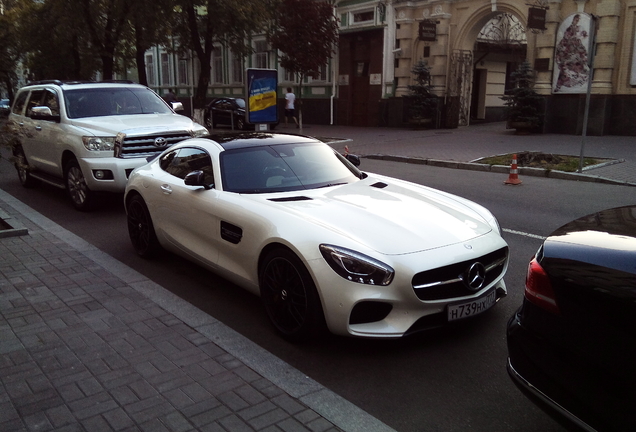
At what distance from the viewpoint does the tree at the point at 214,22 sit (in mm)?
19000

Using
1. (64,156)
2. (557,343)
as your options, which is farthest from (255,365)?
(64,156)

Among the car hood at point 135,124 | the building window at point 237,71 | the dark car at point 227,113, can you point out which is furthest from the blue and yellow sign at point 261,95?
the building window at point 237,71

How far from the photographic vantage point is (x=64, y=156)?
384 inches

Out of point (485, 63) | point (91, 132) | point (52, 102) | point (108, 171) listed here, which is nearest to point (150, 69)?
point (485, 63)

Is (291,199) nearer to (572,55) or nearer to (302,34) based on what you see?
(572,55)

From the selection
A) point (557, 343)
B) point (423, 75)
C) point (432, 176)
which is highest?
point (423, 75)

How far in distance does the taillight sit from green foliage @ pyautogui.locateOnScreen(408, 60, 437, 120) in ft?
72.6

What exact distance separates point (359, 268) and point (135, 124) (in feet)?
22.0

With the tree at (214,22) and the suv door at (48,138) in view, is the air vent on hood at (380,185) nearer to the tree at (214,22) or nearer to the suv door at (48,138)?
the suv door at (48,138)

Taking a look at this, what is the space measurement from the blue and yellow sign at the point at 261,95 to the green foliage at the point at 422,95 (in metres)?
6.90

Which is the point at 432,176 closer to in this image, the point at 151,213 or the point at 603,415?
the point at 151,213

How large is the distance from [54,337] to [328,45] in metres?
24.4

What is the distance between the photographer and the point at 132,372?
3.91 meters

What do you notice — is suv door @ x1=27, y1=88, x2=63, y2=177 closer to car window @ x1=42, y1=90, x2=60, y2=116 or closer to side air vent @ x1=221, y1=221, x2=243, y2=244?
car window @ x1=42, y1=90, x2=60, y2=116
